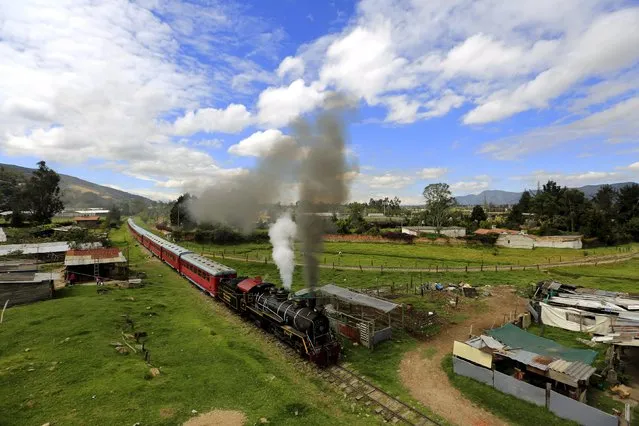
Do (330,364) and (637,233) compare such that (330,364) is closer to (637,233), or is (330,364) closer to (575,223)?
(575,223)

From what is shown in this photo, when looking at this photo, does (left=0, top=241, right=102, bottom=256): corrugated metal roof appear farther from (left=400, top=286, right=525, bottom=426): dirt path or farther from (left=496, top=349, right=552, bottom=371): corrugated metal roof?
(left=496, top=349, right=552, bottom=371): corrugated metal roof

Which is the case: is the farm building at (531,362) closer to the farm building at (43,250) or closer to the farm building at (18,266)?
the farm building at (18,266)

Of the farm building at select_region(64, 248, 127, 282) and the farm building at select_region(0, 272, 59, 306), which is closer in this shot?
the farm building at select_region(0, 272, 59, 306)

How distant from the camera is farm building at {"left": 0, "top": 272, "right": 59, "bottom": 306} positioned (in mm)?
24734

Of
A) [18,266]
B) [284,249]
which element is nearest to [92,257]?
[18,266]

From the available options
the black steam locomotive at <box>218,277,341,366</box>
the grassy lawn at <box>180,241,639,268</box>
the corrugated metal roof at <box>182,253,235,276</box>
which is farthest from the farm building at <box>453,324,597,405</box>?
the grassy lawn at <box>180,241,639,268</box>

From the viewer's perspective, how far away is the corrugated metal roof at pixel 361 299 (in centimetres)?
2060

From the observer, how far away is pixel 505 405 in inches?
546

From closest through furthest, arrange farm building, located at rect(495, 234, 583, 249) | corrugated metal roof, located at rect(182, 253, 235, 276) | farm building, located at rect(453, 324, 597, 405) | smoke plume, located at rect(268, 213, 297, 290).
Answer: farm building, located at rect(453, 324, 597, 405), smoke plume, located at rect(268, 213, 297, 290), corrugated metal roof, located at rect(182, 253, 235, 276), farm building, located at rect(495, 234, 583, 249)

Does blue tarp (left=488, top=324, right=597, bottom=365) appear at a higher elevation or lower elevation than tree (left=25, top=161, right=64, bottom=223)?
lower

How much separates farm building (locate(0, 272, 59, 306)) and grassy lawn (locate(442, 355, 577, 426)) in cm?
2942

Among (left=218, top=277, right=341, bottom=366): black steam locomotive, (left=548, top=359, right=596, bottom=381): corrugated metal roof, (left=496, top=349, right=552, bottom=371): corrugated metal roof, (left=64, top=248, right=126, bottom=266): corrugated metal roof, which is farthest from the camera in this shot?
(left=64, top=248, right=126, bottom=266): corrugated metal roof

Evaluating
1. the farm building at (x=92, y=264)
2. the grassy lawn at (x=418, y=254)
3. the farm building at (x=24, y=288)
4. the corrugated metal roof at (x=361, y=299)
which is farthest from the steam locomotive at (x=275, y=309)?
the grassy lawn at (x=418, y=254)

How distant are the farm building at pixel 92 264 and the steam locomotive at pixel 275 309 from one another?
9496 mm
